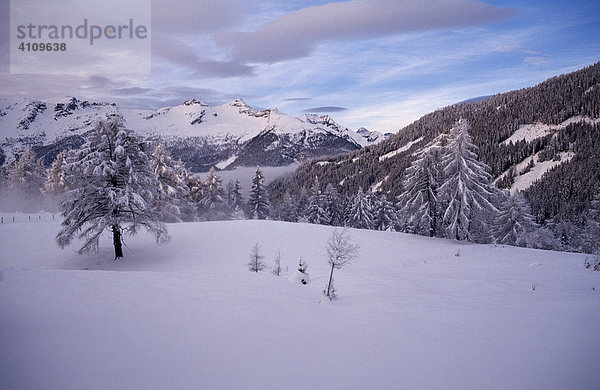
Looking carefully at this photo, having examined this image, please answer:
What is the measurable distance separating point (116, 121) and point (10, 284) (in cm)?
1125

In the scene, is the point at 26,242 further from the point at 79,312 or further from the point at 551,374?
the point at 551,374

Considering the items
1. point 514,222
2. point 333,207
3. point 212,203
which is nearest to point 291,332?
point 212,203

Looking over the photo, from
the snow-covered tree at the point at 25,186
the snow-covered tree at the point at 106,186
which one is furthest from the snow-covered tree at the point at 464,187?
the snow-covered tree at the point at 25,186

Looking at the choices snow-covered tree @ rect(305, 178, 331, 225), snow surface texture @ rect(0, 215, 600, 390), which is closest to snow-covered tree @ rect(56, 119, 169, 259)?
snow surface texture @ rect(0, 215, 600, 390)

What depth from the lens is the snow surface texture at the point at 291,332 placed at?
351 centimetres

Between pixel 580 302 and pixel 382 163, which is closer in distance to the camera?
pixel 580 302

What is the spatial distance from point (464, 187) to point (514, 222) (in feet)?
76.6

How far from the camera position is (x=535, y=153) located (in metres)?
144

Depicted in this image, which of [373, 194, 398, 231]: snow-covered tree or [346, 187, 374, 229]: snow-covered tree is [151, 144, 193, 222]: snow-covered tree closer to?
[346, 187, 374, 229]: snow-covered tree

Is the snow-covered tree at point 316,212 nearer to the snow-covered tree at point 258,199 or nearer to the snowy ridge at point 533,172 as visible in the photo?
→ the snow-covered tree at point 258,199

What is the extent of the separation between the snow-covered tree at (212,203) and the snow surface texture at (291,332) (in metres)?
32.4

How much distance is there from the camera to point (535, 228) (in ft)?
139

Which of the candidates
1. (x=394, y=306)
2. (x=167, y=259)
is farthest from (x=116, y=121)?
(x=394, y=306)

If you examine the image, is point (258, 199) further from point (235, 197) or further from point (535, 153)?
point (535, 153)
